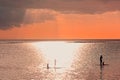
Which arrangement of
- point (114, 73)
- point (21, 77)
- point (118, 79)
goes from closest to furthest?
point (118, 79)
point (21, 77)
point (114, 73)

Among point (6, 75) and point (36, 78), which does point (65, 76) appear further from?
point (6, 75)

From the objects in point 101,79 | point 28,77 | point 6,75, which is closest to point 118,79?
point 101,79

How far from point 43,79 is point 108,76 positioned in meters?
15.1

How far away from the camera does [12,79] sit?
293 ft

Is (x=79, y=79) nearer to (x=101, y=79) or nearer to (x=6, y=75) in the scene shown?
(x=101, y=79)

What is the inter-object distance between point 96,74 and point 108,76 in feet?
19.5

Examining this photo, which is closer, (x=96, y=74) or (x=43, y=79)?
(x=43, y=79)

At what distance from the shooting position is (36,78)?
298ft

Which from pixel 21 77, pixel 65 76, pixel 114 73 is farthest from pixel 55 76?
pixel 114 73

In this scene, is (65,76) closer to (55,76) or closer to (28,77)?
(55,76)

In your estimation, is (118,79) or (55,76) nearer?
(118,79)

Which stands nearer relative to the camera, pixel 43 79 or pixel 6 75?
pixel 43 79

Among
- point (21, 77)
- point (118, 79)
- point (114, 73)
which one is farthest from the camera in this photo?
point (114, 73)

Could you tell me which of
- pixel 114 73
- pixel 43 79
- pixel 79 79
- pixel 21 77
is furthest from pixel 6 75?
pixel 114 73
